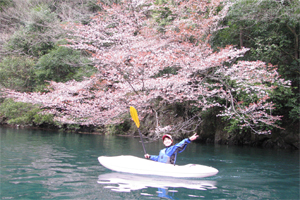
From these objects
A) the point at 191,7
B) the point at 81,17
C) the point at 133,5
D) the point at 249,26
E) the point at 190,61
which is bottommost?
the point at 190,61

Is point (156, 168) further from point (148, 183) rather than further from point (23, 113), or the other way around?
point (23, 113)

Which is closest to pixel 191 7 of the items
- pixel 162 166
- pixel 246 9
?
pixel 246 9

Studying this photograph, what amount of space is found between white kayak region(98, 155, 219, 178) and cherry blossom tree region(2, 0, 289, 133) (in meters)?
3.67

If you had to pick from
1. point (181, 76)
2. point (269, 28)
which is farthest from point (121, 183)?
point (269, 28)

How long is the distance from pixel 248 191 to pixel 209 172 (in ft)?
2.82

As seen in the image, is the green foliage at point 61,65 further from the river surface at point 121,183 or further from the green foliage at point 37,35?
the river surface at point 121,183

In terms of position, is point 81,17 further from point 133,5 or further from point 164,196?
point 164,196

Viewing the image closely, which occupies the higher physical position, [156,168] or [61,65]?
[61,65]

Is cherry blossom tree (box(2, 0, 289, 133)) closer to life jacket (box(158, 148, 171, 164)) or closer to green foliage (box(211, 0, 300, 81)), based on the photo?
green foliage (box(211, 0, 300, 81))

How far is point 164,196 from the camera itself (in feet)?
11.7

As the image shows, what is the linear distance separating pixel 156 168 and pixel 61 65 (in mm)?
12785

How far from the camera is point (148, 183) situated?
435cm

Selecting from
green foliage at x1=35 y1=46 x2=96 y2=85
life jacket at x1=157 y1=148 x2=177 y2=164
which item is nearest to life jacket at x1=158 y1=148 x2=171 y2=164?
life jacket at x1=157 y1=148 x2=177 y2=164

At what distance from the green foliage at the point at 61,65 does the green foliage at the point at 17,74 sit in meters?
1.59
